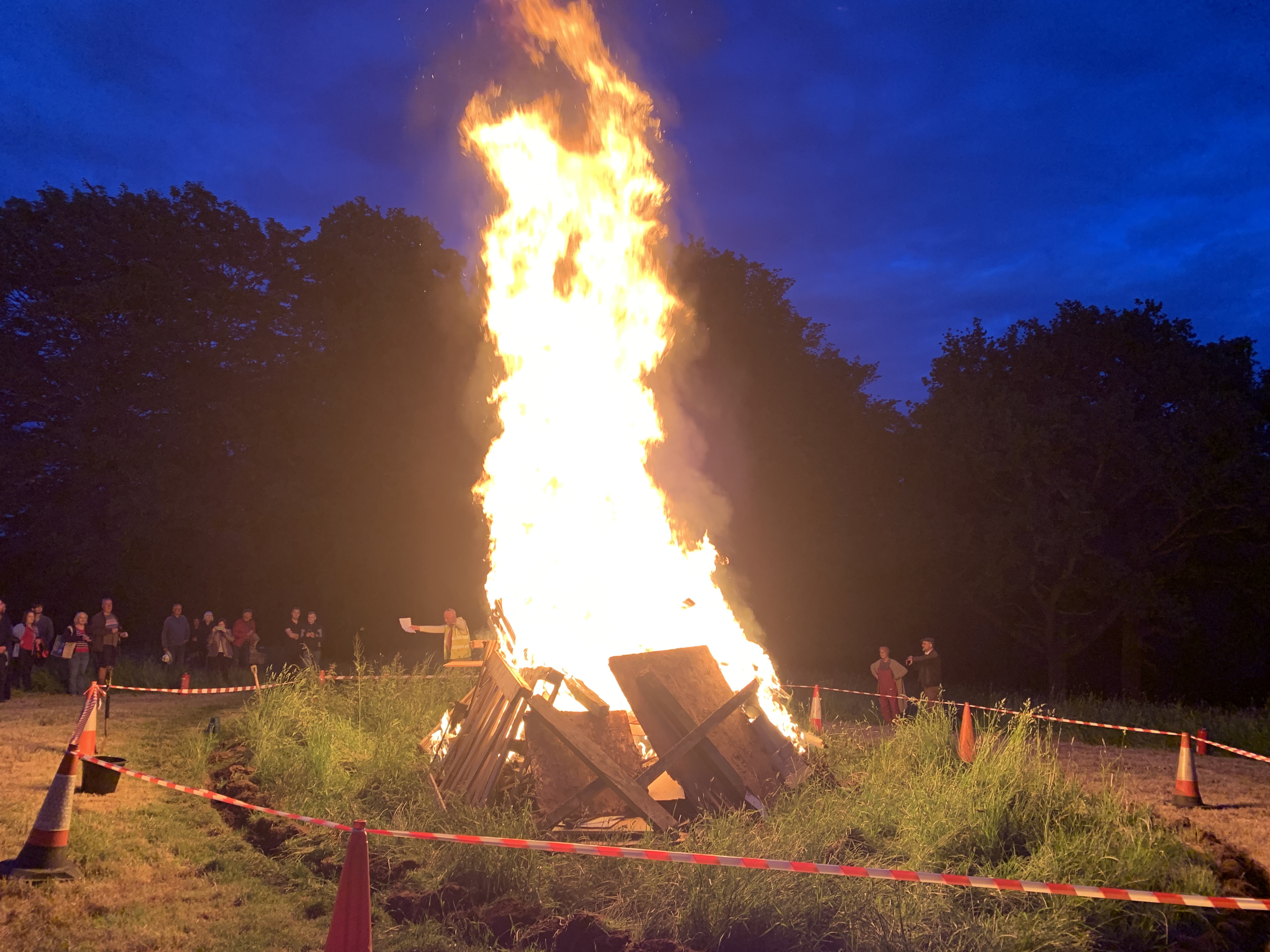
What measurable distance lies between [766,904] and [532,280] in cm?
854

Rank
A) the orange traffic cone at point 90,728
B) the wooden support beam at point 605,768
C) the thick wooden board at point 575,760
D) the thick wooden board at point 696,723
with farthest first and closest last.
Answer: the orange traffic cone at point 90,728, the thick wooden board at point 696,723, the thick wooden board at point 575,760, the wooden support beam at point 605,768

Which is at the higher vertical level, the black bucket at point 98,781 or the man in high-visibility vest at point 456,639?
the man in high-visibility vest at point 456,639

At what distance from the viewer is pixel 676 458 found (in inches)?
1176

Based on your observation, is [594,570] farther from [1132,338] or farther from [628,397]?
[1132,338]

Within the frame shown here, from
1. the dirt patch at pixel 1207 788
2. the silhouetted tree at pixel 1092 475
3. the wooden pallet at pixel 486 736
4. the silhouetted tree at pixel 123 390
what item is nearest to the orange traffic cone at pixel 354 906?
the wooden pallet at pixel 486 736

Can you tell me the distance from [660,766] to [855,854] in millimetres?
1831

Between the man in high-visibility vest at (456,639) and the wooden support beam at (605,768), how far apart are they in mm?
7184

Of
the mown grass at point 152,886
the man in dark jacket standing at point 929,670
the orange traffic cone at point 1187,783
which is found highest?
the man in dark jacket standing at point 929,670

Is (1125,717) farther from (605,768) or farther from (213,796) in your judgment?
(213,796)

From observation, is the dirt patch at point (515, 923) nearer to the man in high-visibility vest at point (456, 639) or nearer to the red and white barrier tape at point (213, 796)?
the red and white barrier tape at point (213, 796)

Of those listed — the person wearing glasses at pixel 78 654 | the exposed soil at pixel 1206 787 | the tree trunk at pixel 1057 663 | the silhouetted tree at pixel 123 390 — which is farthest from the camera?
the silhouetted tree at pixel 123 390

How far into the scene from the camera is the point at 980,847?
277 inches

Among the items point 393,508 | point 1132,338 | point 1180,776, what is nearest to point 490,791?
point 1180,776

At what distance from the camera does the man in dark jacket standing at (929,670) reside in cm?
1620
